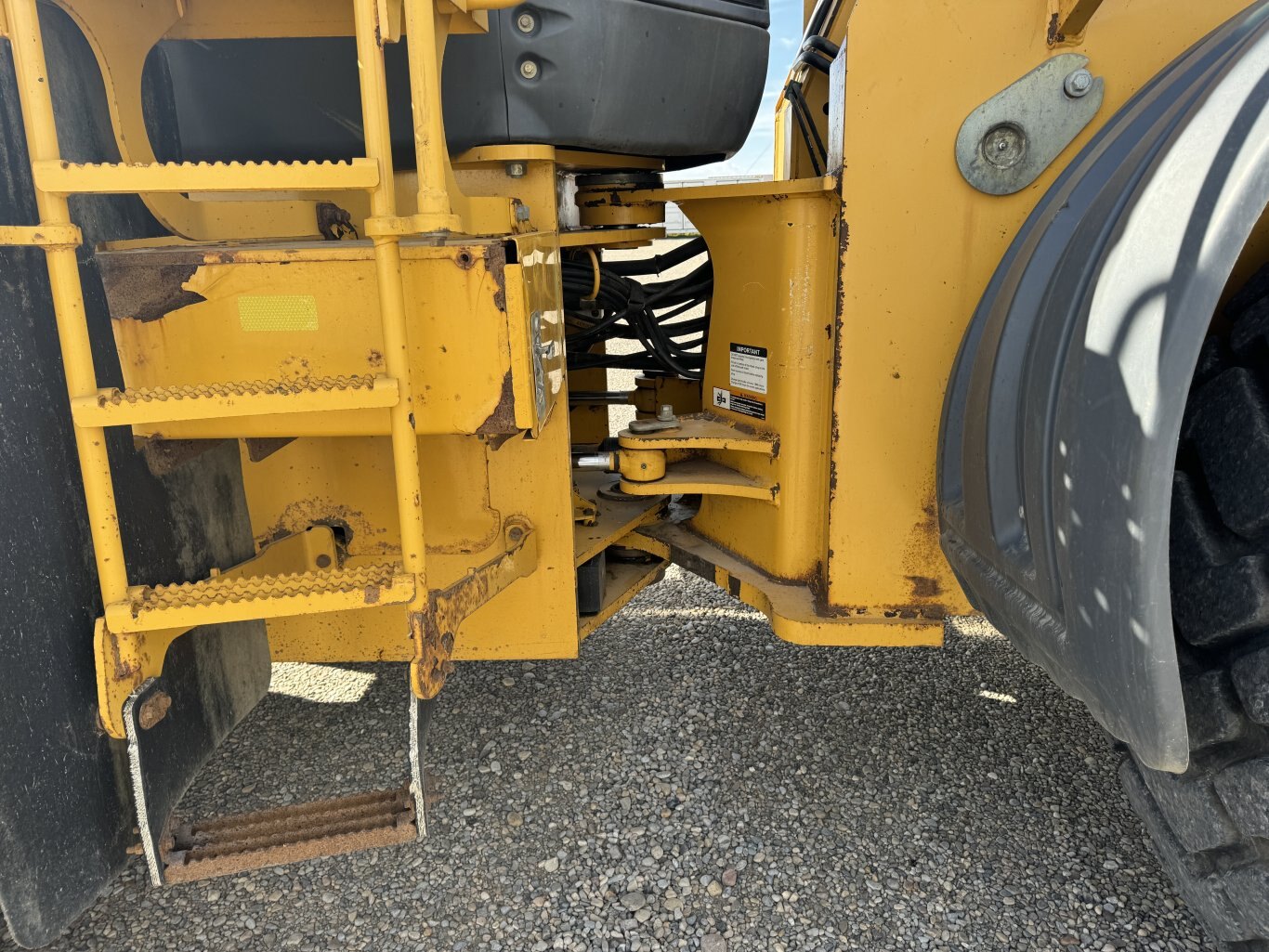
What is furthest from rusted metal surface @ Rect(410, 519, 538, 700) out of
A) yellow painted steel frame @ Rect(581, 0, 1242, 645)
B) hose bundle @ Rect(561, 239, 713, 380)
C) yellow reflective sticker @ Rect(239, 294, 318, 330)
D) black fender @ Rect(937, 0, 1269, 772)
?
black fender @ Rect(937, 0, 1269, 772)

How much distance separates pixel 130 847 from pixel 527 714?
1.03m

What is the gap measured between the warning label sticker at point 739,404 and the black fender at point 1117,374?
0.52 m

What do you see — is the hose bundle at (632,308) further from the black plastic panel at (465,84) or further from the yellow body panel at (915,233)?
the yellow body panel at (915,233)

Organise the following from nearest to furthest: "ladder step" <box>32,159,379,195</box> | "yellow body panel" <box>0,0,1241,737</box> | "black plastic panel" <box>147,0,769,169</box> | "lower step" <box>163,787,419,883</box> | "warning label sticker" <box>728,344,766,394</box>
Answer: "ladder step" <box>32,159,379,195</box> < "yellow body panel" <box>0,0,1241,737</box> < "lower step" <box>163,787,419,883</box> < "black plastic panel" <box>147,0,769,169</box> < "warning label sticker" <box>728,344,766,394</box>

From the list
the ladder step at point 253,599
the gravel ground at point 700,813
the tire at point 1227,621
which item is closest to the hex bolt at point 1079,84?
the tire at point 1227,621

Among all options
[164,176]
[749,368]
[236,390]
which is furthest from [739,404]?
[164,176]

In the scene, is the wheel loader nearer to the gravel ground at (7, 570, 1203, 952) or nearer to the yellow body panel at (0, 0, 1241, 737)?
the yellow body panel at (0, 0, 1241, 737)

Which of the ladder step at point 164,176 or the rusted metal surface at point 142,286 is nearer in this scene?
the ladder step at point 164,176

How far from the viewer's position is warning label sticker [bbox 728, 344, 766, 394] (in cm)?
184

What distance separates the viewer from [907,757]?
2.10 meters

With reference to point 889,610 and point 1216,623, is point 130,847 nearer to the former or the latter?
point 889,610

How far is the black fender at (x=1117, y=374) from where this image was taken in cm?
100

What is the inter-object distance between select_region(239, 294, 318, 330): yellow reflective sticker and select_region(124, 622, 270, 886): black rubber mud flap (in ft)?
1.90

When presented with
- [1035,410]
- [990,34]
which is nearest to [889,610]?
[1035,410]
